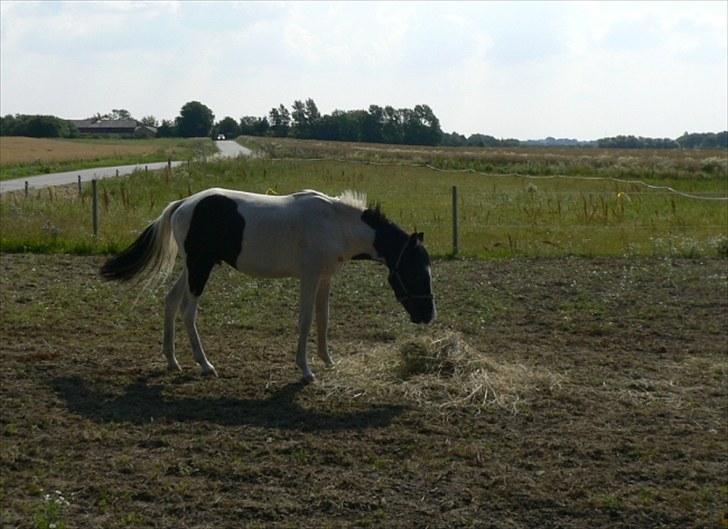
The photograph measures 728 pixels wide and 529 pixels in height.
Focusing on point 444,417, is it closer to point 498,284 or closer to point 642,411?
point 642,411

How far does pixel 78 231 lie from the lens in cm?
1656

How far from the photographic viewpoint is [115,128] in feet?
366

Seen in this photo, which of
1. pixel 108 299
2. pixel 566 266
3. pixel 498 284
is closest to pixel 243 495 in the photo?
pixel 108 299

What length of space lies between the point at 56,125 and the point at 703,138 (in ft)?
332

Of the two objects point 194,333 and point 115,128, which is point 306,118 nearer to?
point 115,128

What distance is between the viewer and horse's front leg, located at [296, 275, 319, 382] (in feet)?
26.5

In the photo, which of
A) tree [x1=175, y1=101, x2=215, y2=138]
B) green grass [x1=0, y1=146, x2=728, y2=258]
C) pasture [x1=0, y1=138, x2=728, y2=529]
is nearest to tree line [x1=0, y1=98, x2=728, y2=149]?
tree [x1=175, y1=101, x2=215, y2=138]

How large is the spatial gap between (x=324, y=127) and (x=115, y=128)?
54290 millimetres

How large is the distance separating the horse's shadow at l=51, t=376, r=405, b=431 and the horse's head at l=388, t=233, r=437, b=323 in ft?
3.21

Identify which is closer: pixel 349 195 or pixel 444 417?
pixel 444 417

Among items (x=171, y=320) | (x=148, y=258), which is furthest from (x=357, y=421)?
(x=148, y=258)

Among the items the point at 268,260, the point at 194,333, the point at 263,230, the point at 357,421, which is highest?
the point at 263,230

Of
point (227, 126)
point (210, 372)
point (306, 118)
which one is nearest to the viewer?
point (210, 372)

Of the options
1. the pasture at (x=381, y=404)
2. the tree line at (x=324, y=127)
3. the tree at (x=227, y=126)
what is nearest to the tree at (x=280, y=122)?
the tree line at (x=324, y=127)
